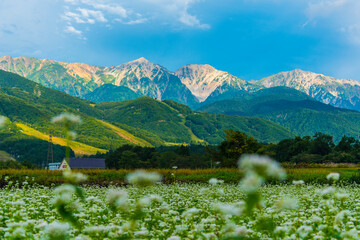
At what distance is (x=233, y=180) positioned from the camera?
28.7 m

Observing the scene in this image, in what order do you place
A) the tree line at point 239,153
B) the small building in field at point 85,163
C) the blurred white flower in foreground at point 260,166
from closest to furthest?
the blurred white flower in foreground at point 260,166, the tree line at point 239,153, the small building in field at point 85,163

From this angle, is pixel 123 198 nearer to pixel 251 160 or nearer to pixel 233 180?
pixel 251 160

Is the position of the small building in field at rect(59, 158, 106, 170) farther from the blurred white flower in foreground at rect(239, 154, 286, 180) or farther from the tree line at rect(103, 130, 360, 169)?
the blurred white flower in foreground at rect(239, 154, 286, 180)

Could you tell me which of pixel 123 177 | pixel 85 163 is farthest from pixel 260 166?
pixel 85 163

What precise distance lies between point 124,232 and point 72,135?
1674 mm

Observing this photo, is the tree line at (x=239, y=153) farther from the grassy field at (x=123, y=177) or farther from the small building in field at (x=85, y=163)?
the small building in field at (x=85, y=163)

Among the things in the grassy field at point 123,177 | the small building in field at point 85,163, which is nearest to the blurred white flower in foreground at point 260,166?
the grassy field at point 123,177

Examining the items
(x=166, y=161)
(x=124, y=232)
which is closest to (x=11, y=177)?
(x=124, y=232)

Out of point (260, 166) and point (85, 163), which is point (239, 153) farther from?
point (85, 163)

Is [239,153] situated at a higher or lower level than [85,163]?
higher

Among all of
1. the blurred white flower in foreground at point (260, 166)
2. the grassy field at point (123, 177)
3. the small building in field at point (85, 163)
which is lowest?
the small building in field at point (85, 163)

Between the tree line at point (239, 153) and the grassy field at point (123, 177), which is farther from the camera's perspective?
the tree line at point (239, 153)

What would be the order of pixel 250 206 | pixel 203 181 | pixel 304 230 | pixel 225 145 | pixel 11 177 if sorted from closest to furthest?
pixel 250 206 → pixel 304 230 → pixel 11 177 → pixel 203 181 → pixel 225 145

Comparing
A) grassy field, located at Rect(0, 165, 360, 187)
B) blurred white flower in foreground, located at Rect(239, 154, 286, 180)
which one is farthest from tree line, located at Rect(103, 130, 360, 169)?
blurred white flower in foreground, located at Rect(239, 154, 286, 180)
